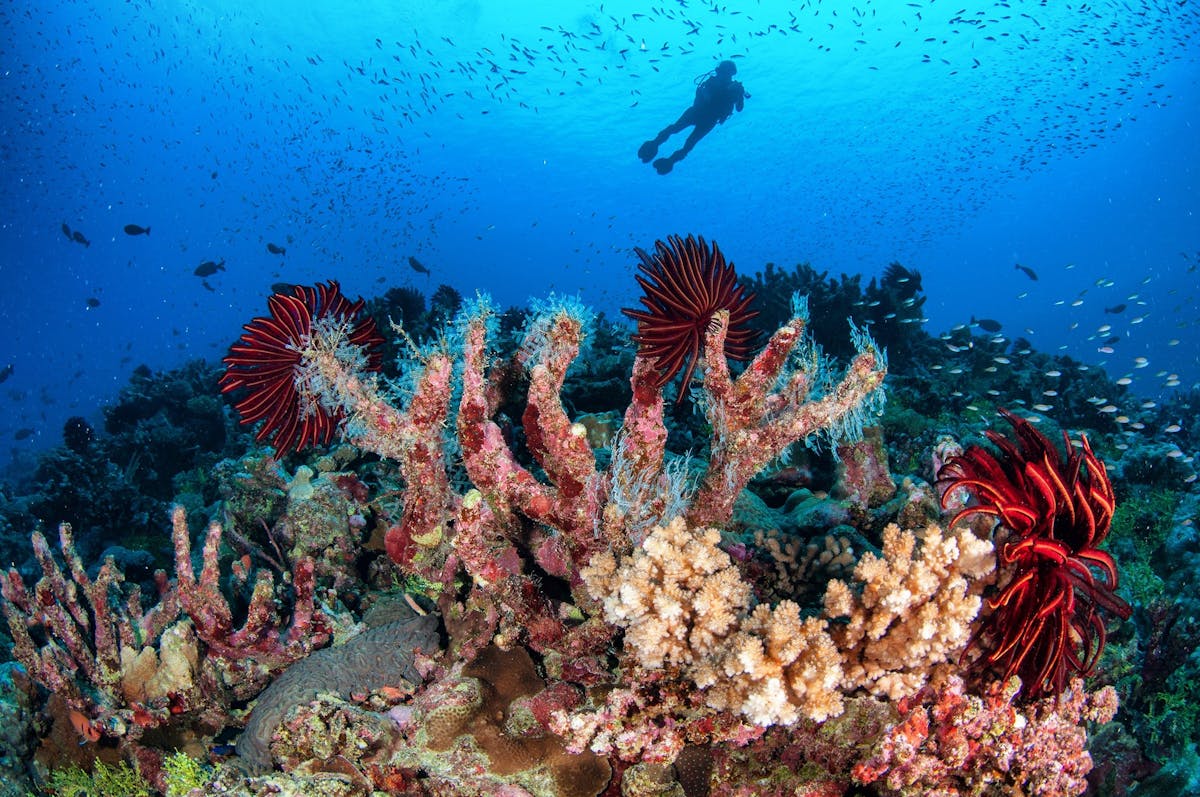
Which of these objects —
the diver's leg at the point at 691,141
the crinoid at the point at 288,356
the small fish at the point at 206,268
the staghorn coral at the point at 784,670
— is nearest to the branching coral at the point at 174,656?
the crinoid at the point at 288,356

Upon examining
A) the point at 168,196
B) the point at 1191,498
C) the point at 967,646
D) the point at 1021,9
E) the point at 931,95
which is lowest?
the point at 967,646

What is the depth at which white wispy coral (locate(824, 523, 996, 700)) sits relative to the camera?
308cm

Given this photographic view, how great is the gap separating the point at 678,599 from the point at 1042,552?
1872 mm

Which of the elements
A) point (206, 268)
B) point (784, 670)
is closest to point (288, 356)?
point (784, 670)

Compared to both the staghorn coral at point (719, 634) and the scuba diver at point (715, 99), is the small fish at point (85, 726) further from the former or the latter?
the scuba diver at point (715, 99)

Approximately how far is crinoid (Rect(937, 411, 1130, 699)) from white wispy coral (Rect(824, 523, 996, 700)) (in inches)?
6.3

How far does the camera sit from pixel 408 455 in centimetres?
461

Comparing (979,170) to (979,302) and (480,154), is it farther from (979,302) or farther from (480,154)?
(480,154)

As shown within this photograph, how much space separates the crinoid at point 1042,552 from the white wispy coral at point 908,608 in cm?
16

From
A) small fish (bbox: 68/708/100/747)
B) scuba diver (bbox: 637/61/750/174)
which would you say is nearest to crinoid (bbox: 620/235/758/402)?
small fish (bbox: 68/708/100/747)

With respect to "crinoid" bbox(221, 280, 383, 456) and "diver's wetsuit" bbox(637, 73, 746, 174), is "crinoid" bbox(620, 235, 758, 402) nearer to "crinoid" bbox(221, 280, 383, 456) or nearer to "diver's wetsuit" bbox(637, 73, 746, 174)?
"crinoid" bbox(221, 280, 383, 456)

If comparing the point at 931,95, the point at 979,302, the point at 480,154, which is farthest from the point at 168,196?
the point at 979,302

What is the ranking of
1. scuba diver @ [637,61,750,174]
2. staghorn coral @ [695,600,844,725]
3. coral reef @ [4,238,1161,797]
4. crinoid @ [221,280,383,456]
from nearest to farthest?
staghorn coral @ [695,600,844,725]
coral reef @ [4,238,1161,797]
crinoid @ [221,280,383,456]
scuba diver @ [637,61,750,174]

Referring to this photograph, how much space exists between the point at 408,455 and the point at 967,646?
161 inches
